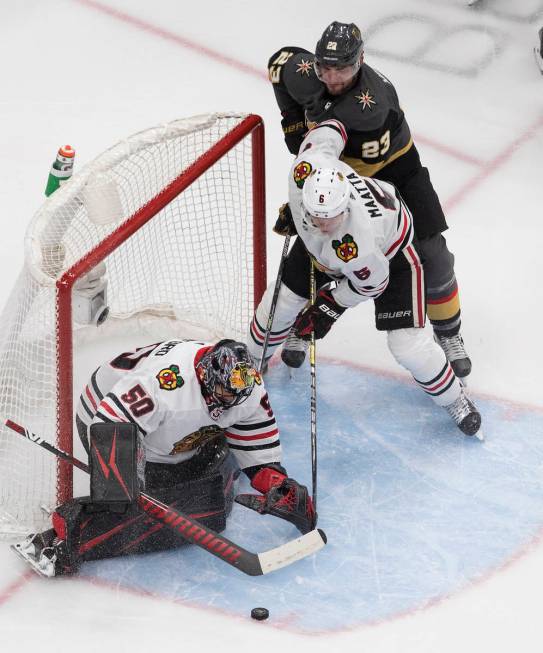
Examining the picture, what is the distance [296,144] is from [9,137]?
173 cm

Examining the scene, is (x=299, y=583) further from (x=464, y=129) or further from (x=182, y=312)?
(x=464, y=129)

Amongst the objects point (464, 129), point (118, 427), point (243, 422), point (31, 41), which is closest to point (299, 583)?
point (243, 422)

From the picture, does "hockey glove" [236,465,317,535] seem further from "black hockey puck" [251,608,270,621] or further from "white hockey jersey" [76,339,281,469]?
"black hockey puck" [251,608,270,621]

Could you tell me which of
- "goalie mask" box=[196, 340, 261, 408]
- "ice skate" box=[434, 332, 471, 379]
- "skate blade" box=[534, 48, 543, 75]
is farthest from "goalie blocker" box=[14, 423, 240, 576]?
"skate blade" box=[534, 48, 543, 75]

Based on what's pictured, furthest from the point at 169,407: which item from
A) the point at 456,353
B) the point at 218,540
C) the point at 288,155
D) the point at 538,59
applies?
the point at 538,59

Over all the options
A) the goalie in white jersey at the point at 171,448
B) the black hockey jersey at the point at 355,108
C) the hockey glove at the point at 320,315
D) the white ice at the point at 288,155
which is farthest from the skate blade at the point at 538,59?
the goalie in white jersey at the point at 171,448

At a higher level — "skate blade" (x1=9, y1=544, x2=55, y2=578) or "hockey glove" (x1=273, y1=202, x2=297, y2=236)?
"hockey glove" (x1=273, y1=202, x2=297, y2=236)

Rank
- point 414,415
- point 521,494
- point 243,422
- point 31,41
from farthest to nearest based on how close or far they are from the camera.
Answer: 1. point 31,41
2. point 414,415
3. point 521,494
4. point 243,422

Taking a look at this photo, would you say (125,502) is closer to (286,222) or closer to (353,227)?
(353,227)

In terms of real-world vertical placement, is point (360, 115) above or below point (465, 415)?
above

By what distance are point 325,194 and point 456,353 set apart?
110cm

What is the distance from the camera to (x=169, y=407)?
3949 millimetres

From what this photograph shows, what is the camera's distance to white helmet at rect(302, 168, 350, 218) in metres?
3.96

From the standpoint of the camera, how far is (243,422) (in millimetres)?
4102
